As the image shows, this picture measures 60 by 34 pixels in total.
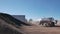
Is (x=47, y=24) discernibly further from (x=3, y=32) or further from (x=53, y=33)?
(x=3, y=32)

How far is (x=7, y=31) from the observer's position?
16250 millimetres

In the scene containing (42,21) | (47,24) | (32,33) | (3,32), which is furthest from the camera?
(42,21)

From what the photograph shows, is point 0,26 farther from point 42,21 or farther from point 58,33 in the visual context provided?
point 42,21

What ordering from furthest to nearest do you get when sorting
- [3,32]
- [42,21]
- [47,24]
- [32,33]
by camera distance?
1. [42,21]
2. [47,24]
3. [32,33]
4. [3,32]

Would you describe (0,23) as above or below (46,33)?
above

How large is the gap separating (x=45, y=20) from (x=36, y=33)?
50.8 feet

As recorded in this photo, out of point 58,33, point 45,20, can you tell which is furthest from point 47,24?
point 58,33

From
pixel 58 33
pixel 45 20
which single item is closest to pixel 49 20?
pixel 45 20

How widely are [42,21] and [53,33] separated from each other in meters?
15.8

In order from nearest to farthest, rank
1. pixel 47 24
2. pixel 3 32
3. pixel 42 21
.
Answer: pixel 3 32
pixel 47 24
pixel 42 21

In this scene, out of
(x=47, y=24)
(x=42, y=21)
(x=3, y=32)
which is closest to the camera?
(x=3, y=32)

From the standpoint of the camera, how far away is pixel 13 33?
16312 mm

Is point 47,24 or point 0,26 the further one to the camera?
point 47,24

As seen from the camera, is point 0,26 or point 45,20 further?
point 45,20
